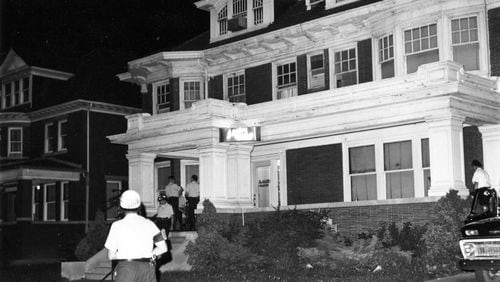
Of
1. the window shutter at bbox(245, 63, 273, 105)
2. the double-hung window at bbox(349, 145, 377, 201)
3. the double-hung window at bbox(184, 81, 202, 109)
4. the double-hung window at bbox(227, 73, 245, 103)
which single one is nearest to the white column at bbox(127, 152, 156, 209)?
the double-hung window at bbox(184, 81, 202, 109)

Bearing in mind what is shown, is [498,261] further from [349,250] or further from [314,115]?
[314,115]

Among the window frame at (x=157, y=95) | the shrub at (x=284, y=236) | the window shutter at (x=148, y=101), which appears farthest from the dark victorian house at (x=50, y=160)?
the shrub at (x=284, y=236)

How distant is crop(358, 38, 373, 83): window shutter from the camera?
20.3 m

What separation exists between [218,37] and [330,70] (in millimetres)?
5385

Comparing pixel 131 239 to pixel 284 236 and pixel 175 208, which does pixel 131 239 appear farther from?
pixel 175 208

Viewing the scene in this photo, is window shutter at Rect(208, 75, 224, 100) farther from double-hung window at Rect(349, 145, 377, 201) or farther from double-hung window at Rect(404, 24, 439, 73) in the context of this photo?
double-hung window at Rect(404, 24, 439, 73)

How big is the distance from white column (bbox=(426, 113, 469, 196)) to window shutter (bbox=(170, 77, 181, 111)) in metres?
11.8

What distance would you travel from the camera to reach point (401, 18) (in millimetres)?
18906

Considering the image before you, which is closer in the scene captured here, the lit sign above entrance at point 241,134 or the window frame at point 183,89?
the lit sign above entrance at point 241,134

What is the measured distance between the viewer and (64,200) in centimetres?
3159

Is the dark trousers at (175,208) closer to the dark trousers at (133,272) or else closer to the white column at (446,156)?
the white column at (446,156)

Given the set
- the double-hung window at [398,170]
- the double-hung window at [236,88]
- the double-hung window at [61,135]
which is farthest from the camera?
the double-hung window at [61,135]

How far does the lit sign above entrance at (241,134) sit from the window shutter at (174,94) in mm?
5819

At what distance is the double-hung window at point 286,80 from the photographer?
22.6 meters
